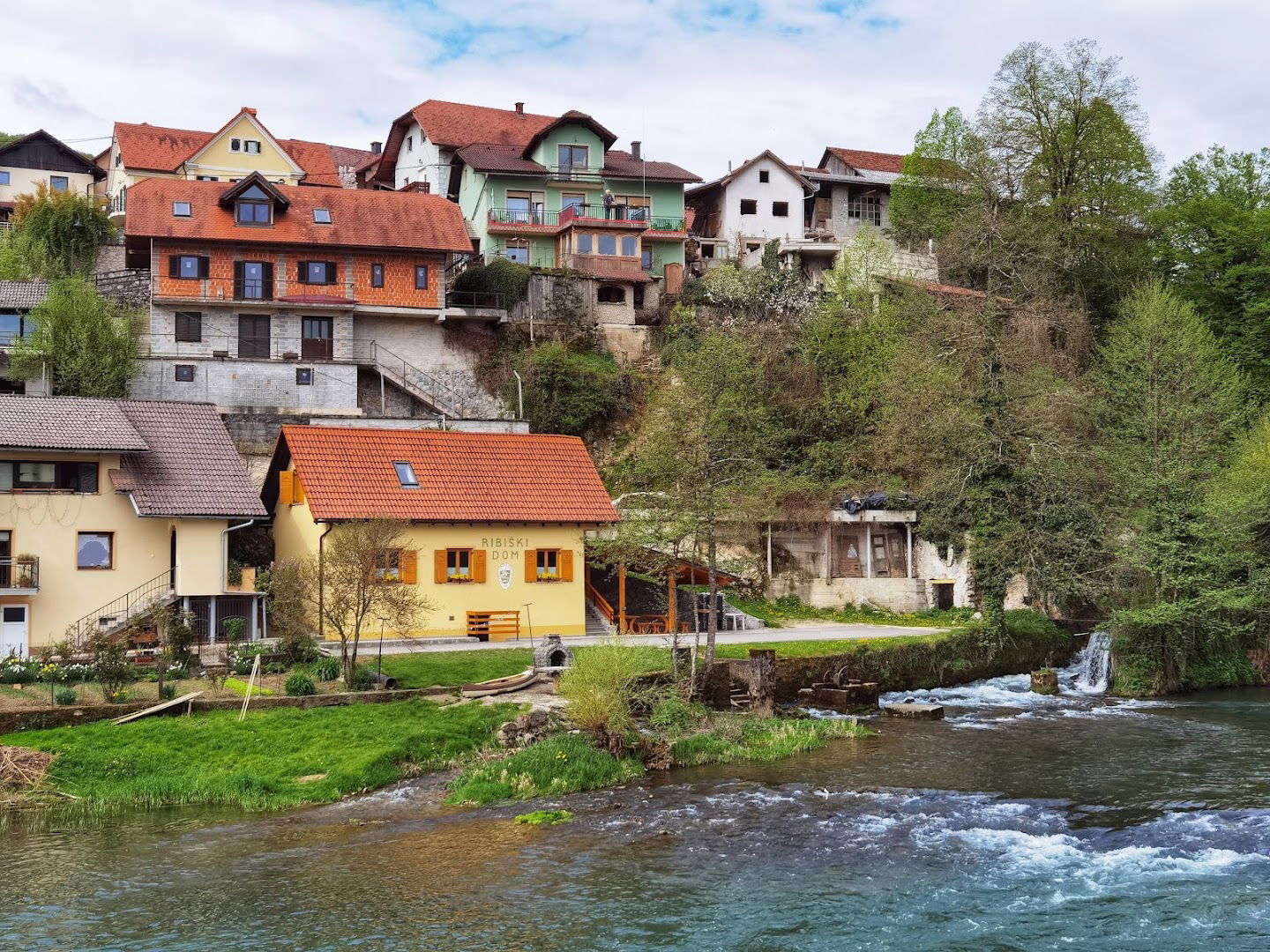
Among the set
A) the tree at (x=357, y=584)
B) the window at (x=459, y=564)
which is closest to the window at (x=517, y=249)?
the window at (x=459, y=564)

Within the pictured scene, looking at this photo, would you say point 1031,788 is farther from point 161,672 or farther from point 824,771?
point 161,672

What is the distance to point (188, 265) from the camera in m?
54.6

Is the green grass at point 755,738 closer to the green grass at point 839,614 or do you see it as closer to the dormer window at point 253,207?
the green grass at point 839,614

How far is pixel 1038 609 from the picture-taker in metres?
44.5

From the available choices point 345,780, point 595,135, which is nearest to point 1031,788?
point 345,780

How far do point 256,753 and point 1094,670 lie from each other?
2478cm

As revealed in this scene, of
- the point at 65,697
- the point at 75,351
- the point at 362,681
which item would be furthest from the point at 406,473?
the point at 75,351

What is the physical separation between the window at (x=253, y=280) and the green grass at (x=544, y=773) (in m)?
34.8

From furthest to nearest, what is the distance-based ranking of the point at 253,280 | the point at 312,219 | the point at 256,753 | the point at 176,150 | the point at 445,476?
the point at 176,150 → the point at 312,219 → the point at 253,280 → the point at 445,476 → the point at 256,753

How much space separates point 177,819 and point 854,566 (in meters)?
30.9

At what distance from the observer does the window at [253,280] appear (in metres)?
55.1

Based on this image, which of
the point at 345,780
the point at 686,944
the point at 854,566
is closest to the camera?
the point at 686,944

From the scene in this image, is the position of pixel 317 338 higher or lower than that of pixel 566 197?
lower

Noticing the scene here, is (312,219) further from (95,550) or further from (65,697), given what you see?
(65,697)
